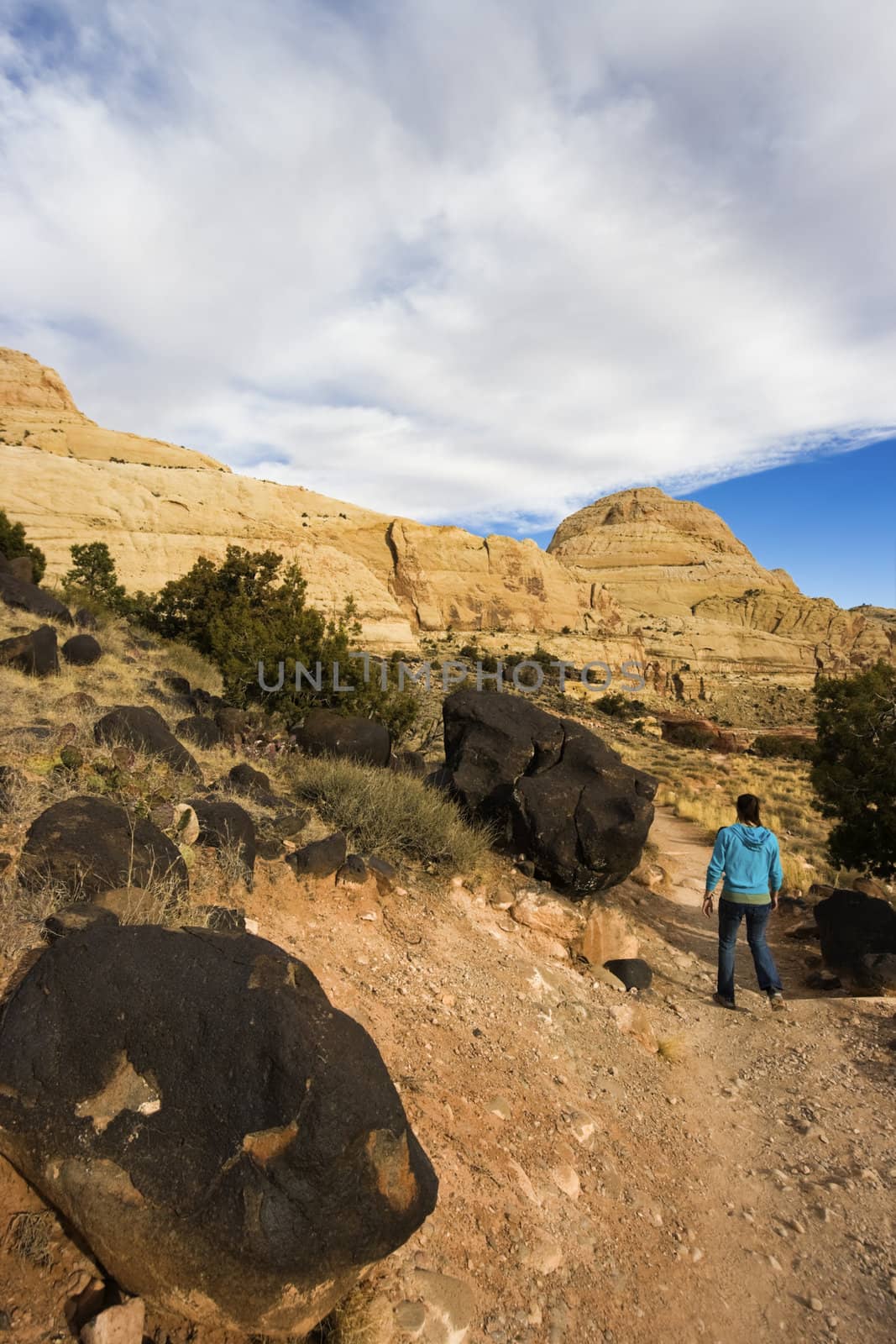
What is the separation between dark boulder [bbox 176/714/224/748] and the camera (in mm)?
7188

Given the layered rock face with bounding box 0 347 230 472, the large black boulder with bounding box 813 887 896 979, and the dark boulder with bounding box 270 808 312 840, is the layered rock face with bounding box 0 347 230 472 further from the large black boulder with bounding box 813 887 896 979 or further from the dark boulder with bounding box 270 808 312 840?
the large black boulder with bounding box 813 887 896 979

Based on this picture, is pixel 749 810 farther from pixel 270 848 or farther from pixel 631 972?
pixel 270 848

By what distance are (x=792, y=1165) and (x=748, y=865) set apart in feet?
7.08

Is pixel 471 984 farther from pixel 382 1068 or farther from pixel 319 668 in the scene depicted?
pixel 319 668

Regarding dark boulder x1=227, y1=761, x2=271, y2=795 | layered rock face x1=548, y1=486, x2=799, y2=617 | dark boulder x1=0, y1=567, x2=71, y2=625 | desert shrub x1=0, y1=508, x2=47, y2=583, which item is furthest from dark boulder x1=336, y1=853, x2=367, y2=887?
layered rock face x1=548, y1=486, x2=799, y2=617

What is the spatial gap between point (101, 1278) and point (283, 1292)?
50 centimetres

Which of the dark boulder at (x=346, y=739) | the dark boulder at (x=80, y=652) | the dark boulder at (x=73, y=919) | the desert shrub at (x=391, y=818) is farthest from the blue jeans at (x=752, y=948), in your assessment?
the dark boulder at (x=80, y=652)

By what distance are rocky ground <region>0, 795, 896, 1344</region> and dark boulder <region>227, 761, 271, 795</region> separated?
146 cm

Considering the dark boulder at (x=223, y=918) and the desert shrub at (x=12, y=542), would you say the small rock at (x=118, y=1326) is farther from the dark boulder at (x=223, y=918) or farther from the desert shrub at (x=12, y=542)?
the desert shrub at (x=12, y=542)

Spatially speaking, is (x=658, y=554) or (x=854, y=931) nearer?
(x=854, y=931)

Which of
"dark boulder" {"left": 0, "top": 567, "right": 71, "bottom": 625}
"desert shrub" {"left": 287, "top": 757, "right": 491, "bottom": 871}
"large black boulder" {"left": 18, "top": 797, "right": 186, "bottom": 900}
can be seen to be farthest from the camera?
"dark boulder" {"left": 0, "top": 567, "right": 71, "bottom": 625}

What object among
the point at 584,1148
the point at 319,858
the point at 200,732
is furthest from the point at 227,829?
the point at 200,732

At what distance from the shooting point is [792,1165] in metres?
3.29

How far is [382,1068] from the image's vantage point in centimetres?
219
